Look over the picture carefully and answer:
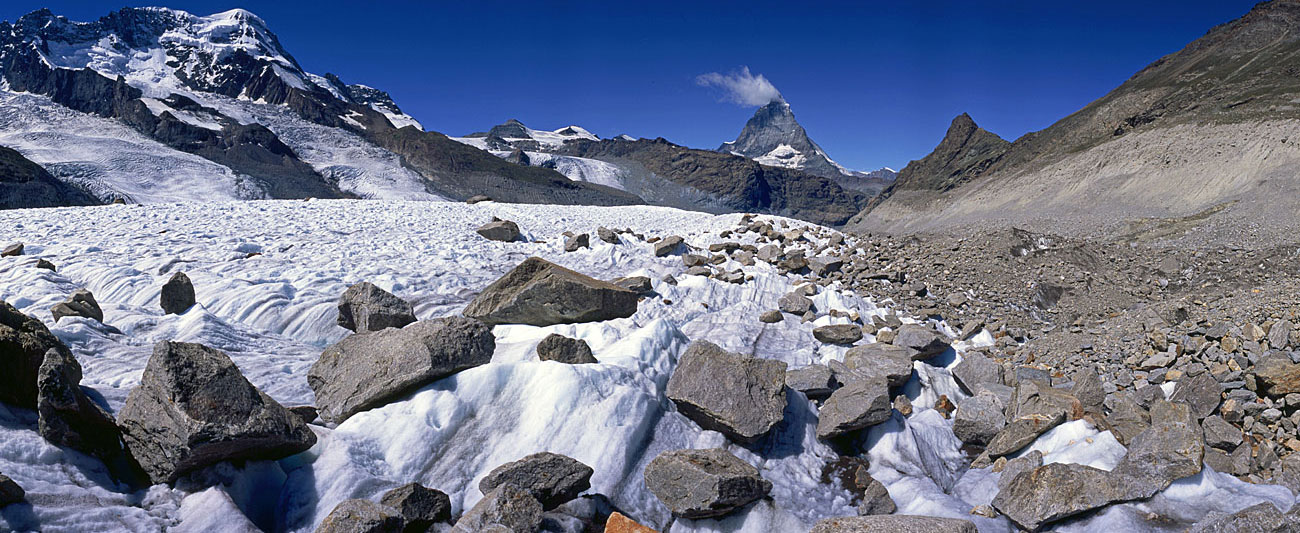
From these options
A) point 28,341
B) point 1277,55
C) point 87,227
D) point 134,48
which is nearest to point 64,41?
point 134,48

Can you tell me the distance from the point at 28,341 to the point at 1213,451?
33.3ft

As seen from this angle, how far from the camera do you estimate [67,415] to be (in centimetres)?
360

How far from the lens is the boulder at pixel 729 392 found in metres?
5.69

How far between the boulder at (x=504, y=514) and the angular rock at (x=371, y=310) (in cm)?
433

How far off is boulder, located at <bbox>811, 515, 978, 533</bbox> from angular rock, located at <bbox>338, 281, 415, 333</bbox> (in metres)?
6.00

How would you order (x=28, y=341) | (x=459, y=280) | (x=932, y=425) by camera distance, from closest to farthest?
1. (x=28, y=341)
2. (x=932, y=425)
3. (x=459, y=280)

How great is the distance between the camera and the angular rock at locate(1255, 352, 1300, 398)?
18.1 ft

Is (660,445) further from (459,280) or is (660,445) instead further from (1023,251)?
(1023,251)

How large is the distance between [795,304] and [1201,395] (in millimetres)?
5525

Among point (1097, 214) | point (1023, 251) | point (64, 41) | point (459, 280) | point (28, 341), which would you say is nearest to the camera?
point (28, 341)

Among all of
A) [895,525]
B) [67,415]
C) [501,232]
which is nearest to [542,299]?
[67,415]

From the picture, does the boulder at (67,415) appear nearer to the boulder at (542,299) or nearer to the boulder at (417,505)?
the boulder at (417,505)

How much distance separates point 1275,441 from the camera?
5332 mm

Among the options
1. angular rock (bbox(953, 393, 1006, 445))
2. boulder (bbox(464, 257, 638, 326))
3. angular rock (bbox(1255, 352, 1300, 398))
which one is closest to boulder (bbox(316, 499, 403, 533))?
boulder (bbox(464, 257, 638, 326))
